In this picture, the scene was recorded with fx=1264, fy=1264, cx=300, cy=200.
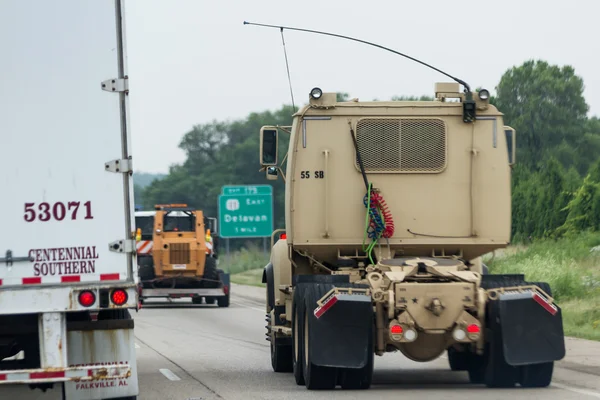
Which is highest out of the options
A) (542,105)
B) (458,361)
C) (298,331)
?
(542,105)

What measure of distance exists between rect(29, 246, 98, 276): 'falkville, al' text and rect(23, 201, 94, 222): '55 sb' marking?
0.88 feet

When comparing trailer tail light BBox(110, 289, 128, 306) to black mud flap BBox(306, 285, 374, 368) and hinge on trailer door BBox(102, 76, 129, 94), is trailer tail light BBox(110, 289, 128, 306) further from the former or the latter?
black mud flap BBox(306, 285, 374, 368)

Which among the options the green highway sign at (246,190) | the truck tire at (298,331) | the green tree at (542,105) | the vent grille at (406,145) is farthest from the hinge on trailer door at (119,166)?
the green tree at (542,105)

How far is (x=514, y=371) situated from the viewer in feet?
44.6

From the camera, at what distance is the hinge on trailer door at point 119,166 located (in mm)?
10953

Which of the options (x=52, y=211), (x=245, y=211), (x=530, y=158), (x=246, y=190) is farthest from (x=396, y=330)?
(x=530, y=158)

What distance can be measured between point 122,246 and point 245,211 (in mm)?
39404

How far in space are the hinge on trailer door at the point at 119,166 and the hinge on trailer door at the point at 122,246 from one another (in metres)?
0.61

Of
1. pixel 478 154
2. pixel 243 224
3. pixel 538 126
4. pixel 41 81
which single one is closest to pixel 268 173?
pixel 478 154

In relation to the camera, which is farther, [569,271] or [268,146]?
[569,271]

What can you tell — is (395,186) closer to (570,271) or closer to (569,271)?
(569,271)

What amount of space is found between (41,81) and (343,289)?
4074 millimetres

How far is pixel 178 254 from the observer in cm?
3584

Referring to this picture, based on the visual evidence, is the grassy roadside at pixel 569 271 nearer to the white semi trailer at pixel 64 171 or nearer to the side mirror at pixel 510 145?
the side mirror at pixel 510 145
